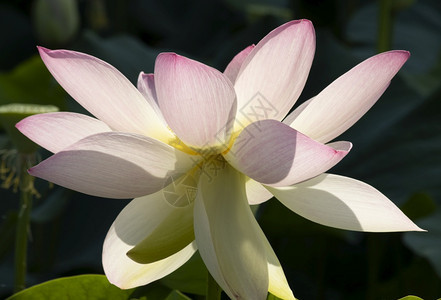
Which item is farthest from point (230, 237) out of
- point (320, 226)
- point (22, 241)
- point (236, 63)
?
point (320, 226)

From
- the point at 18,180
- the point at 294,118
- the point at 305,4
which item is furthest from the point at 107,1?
the point at 294,118

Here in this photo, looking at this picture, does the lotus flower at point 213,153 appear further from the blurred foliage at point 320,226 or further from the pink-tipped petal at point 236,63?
the blurred foliage at point 320,226

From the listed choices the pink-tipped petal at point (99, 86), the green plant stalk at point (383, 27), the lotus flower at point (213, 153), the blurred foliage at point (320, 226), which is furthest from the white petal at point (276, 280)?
the green plant stalk at point (383, 27)

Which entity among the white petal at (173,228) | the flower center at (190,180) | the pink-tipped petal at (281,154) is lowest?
the white petal at (173,228)


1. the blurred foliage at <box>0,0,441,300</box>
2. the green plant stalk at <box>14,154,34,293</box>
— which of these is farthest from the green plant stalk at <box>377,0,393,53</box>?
the green plant stalk at <box>14,154,34,293</box>

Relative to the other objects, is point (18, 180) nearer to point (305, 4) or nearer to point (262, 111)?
point (262, 111)
